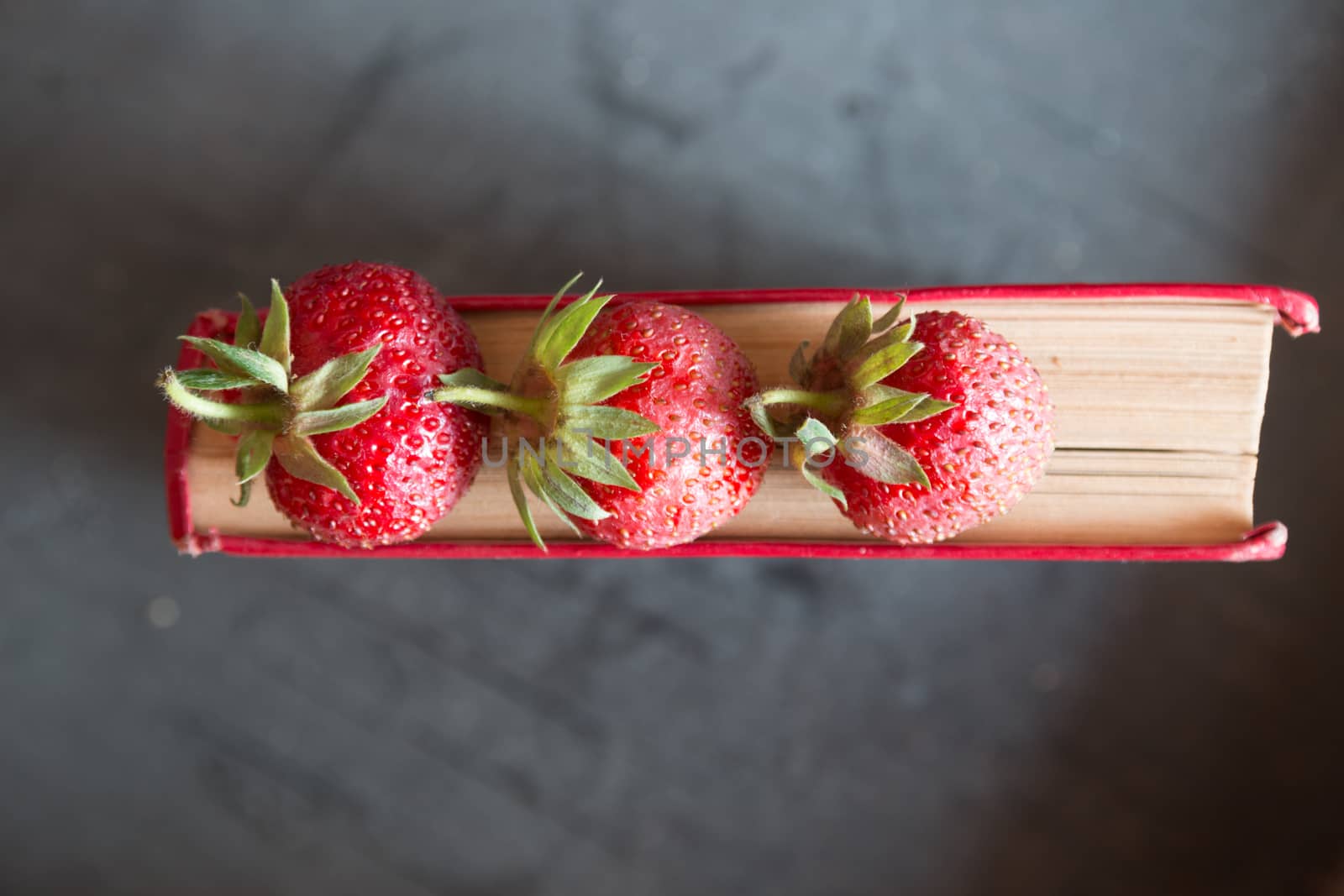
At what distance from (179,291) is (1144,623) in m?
1.40

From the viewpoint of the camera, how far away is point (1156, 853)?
1201mm

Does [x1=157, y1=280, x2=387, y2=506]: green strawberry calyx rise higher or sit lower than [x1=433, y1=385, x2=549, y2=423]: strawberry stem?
lower

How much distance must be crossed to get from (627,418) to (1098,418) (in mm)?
478

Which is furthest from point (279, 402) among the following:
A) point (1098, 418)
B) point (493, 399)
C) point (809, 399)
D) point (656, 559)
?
point (1098, 418)

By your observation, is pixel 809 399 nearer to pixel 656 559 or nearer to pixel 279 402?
pixel 279 402

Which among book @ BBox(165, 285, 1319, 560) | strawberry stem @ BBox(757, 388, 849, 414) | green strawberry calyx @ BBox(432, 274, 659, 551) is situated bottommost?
green strawberry calyx @ BBox(432, 274, 659, 551)

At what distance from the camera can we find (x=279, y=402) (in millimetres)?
686

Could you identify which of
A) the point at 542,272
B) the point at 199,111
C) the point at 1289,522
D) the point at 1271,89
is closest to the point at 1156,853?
the point at 1289,522

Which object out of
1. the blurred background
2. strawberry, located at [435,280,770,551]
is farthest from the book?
the blurred background

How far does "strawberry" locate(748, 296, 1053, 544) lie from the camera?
0.66 meters

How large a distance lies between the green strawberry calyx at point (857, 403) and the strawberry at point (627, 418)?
44mm

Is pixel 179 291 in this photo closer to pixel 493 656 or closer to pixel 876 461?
pixel 493 656

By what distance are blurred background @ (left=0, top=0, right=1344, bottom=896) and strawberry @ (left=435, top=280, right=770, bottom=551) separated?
1.62 ft

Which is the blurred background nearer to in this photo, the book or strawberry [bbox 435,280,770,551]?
the book
